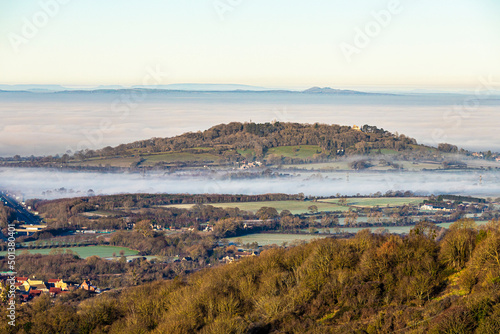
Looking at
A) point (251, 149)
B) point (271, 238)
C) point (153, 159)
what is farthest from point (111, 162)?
point (271, 238)

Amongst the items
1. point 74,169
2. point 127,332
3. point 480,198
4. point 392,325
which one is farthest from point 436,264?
point 74,169

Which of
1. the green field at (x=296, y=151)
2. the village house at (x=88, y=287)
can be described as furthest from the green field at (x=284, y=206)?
the green field at (x=296, y=151)

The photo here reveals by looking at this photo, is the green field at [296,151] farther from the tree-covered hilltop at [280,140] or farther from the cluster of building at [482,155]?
the cluster of building at [482,155]

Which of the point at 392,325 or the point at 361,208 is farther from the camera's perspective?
the point at 361,208

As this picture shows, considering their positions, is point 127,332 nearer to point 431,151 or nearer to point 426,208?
point 426,208

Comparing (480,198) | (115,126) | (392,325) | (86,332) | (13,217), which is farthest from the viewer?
(115,126)

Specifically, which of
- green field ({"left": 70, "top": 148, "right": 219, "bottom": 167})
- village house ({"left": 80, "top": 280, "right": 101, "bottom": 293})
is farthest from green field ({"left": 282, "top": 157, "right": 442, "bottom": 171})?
village house ({"left": 80, "top": 280, "right": 101, "bottom": 293})

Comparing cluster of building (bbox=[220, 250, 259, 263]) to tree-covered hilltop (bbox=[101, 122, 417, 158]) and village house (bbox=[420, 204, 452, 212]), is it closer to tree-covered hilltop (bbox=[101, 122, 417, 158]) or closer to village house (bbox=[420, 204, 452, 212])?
village house (bbox=[420, 204, 452, 212])

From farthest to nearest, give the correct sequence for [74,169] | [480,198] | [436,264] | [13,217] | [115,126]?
[115,126] → [74,169] → [480,198] → [13,217] → [436,264]
